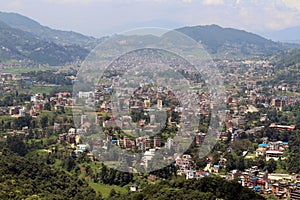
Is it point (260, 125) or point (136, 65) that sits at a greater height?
point (136, 65)

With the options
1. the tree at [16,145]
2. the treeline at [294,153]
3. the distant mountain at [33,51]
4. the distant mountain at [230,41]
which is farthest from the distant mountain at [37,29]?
the treeline at [294,153]

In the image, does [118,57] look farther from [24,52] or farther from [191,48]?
[24,52]

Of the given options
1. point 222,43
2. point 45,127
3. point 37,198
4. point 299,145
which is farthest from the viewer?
point 222,43

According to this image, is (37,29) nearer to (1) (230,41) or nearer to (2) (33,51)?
(2) (33,51)

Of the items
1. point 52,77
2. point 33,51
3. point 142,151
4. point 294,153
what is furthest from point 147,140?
point 33,51

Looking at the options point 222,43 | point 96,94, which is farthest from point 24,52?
point 96,94

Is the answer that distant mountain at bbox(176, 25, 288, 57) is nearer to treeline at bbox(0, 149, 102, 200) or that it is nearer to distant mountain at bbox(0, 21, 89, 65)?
distant mountain at bbox(0, 21, 89, 65)

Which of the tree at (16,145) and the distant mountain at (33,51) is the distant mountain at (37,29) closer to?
the distant mountain at (33,51)
